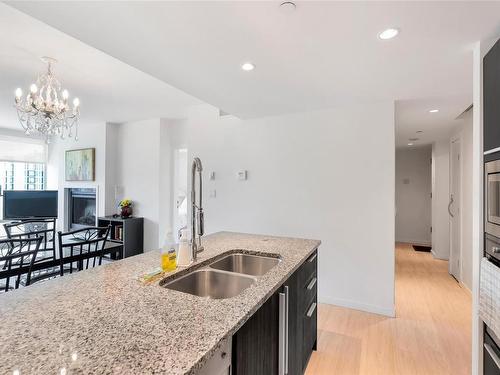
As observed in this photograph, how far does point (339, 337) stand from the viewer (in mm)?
2350

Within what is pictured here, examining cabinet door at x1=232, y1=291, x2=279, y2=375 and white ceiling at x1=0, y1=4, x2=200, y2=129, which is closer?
cabinet door at x1=232, y1=291, x2=279, y2=375

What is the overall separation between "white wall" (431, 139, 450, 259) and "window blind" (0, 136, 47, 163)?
832cm

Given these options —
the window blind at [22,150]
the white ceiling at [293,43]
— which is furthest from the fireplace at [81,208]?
the white ceiling at [293,43]

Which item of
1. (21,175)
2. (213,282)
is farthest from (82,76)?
(21,175)

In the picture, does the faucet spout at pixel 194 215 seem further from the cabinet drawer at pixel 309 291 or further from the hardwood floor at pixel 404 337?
the hardwood floor at pixel 404 337

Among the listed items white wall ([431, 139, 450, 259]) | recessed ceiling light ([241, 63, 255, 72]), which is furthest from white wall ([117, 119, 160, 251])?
white wall ([431, 139, 450, 259])

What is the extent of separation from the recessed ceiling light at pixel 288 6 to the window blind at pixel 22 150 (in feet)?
21.3

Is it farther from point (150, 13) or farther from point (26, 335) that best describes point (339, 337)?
point (150, 13)

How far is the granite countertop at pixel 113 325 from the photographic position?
26.1 inches

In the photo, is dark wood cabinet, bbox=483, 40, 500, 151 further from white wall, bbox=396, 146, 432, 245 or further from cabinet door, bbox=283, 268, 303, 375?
white wall, bbox=396, 146, 432, 245

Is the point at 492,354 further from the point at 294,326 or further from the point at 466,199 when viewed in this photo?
the point at 466,199

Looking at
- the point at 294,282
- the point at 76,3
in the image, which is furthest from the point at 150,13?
the point at 294,282

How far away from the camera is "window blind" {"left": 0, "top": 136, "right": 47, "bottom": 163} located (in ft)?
17.4

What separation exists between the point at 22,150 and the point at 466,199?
26.7 ft
